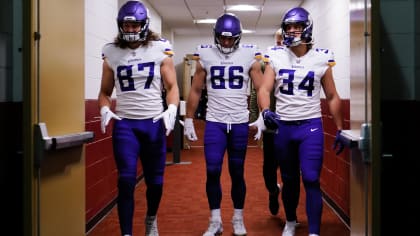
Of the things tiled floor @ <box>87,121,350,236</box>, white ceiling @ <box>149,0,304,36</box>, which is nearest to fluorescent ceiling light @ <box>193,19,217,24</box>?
white ceiling @ <box>149,0,304,36</box>

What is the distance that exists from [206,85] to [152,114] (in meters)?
0.63

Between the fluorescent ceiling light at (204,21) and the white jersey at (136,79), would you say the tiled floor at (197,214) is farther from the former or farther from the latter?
the fluorescent ceiling light at (204,21)

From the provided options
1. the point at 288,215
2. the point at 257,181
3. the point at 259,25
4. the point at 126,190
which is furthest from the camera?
the point at 259,25

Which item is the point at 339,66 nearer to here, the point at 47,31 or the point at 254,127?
the point at 254,127

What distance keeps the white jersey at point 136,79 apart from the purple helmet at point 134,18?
0.08 m

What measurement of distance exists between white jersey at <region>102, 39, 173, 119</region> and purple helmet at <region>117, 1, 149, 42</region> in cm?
8

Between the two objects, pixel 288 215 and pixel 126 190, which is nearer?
pixel 126 190

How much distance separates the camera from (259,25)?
1085cm

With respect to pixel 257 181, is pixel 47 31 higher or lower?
higher

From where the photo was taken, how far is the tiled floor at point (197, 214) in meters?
3.75

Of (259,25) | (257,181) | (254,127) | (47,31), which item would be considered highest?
(259,25)

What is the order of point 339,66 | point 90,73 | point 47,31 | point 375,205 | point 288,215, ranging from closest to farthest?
point 375,205, point 47,31, point 288,215, point 90,73, point 339,66

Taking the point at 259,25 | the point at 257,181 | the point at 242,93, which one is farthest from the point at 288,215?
the point at 259,25

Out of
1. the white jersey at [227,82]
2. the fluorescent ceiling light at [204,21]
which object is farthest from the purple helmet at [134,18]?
the fluorescent ceiling light at [204,21]
